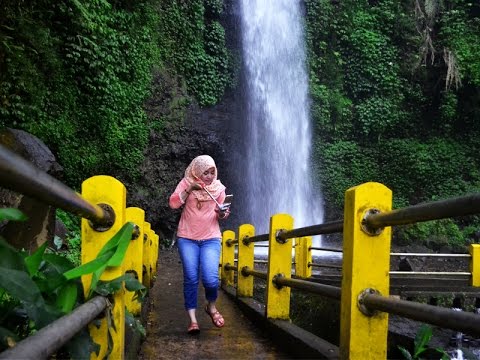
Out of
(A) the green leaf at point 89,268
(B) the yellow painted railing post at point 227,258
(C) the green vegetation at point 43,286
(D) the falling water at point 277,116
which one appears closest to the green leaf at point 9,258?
(C) the green vegetation at point 43,286

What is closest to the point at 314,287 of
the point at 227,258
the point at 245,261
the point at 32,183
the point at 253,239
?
the point at 32,183

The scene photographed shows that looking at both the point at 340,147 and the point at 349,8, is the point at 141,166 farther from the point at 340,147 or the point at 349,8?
the point at 349,8

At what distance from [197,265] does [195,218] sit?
1.35ft

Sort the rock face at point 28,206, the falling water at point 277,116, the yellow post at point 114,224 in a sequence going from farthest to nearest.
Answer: the falling water at point 277,116, the rock face at point 28,206, the yellow post at point 114,224

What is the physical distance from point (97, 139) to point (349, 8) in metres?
12.1

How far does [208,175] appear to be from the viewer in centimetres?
414

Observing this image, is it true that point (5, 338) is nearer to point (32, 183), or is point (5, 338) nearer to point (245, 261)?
point (32, 183)

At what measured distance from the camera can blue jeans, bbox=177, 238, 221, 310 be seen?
4129 millimetres

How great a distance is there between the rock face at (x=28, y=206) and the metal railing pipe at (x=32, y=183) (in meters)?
5.03

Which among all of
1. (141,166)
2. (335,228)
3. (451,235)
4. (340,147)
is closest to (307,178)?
(340,147)

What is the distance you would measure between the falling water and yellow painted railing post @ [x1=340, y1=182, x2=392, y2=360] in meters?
13.9

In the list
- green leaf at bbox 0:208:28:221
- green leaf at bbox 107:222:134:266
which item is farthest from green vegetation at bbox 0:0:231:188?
green leaf at bbox 0:208:28:221

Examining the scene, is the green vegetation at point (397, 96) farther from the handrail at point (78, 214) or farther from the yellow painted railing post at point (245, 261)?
the handrail at point (78, 214)

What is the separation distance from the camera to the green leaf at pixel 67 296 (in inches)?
57.7
